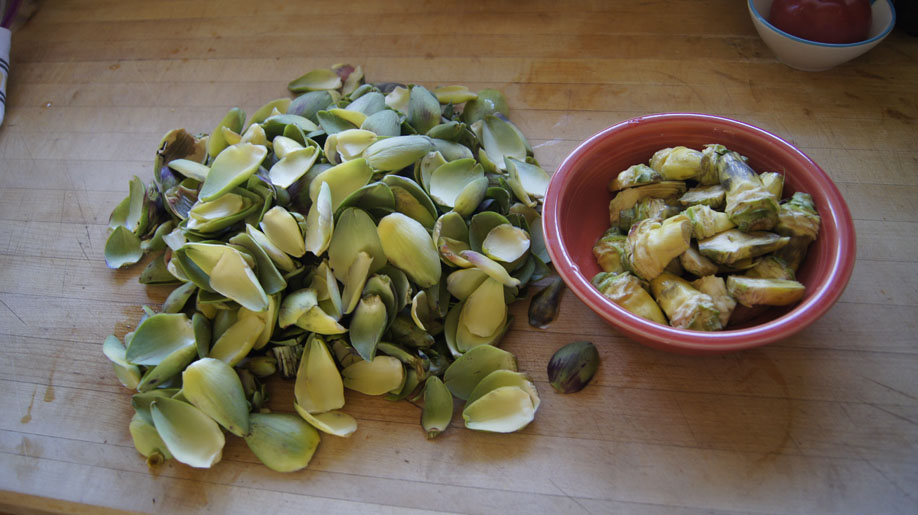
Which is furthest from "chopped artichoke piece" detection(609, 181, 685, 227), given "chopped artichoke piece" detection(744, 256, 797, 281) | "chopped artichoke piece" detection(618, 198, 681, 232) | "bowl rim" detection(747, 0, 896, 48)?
"bowl rim" detection(747, 0, 896, 48)

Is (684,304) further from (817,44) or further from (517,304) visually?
(817,44)

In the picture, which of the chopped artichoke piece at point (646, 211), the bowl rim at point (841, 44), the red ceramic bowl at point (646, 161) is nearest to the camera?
the red ceramic bowl at point (646, 161)

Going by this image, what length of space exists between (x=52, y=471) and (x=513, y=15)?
82cm

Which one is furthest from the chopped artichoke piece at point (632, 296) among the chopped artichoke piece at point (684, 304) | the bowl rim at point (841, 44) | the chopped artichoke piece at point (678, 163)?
the bowl rim at point (841, 44)

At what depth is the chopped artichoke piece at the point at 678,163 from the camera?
619mm

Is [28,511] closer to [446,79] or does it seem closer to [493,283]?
[493,283]

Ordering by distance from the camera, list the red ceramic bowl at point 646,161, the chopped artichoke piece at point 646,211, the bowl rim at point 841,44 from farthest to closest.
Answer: the bowl rim at point 841,44
the chopped artichoke piece at point 646,211
the red ceramic bowl at point 646,161

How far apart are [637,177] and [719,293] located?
0.47 feet

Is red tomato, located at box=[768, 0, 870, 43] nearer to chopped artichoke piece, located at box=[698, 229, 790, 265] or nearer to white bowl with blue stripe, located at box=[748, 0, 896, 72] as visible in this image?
white bowl with blue stripe, located at box=[748, 0, 896, 72]

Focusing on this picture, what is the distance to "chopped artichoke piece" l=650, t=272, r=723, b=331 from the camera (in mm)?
536

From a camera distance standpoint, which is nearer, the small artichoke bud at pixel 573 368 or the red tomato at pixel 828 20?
the small artichoke bud at pixel 573 368

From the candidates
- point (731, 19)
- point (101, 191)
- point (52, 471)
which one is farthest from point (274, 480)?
point (731, 19)

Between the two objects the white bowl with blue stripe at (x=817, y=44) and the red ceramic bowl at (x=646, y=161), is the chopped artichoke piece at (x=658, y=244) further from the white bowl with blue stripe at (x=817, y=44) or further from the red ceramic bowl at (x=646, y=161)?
the white bowl with blue stripe at (x=817, y=44)

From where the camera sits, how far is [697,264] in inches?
22.5
